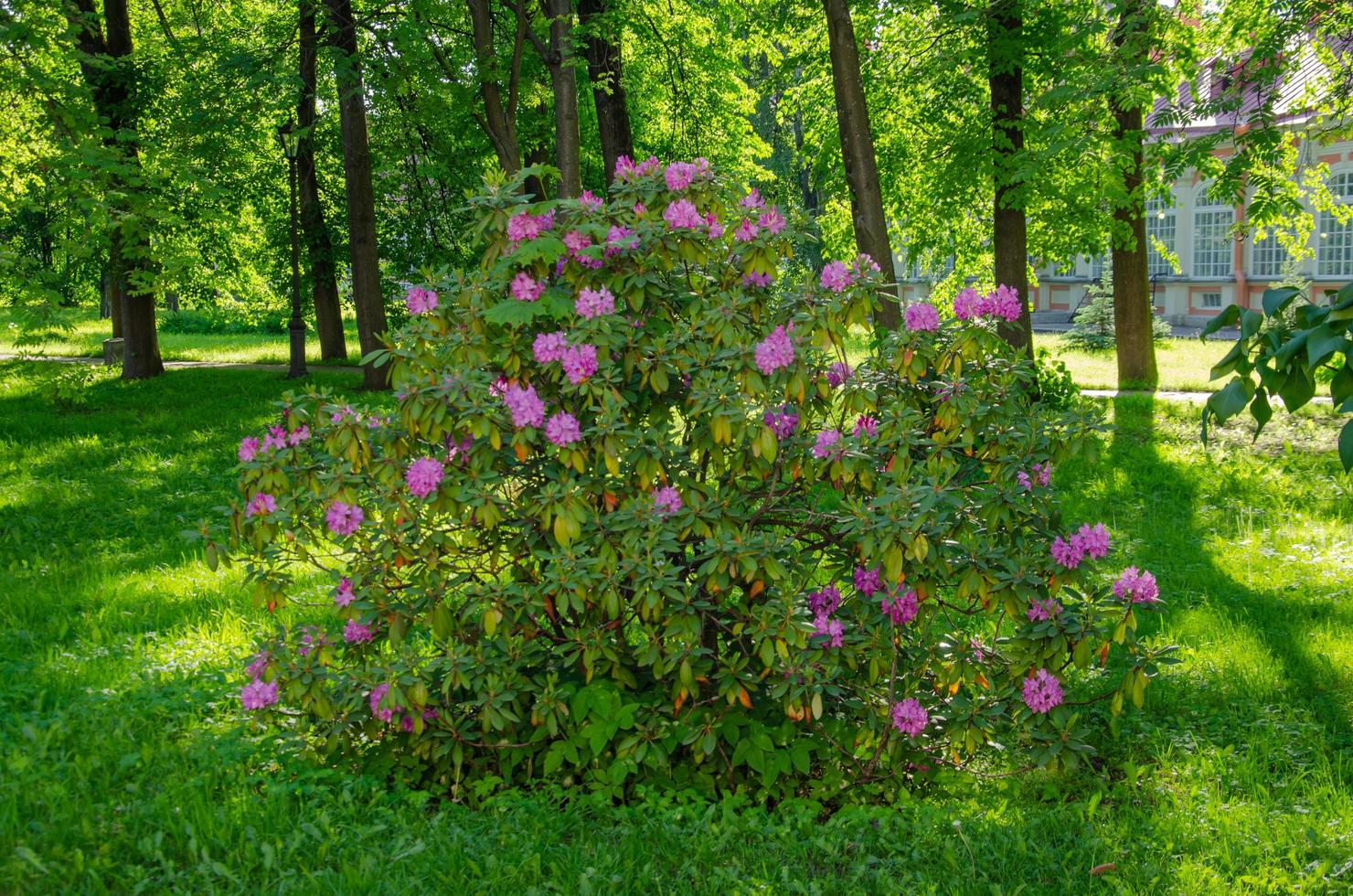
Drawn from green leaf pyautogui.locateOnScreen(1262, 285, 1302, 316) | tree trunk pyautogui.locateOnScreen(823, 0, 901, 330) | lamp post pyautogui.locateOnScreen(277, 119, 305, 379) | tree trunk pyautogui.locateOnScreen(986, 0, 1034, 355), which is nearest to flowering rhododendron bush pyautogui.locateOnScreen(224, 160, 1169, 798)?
green leaf pyautogui.locateOnScreen(1262, 285, 1302, 316)

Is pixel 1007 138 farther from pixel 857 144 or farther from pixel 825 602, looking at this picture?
pixel 825 602

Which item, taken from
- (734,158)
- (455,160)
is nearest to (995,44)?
(734,158)

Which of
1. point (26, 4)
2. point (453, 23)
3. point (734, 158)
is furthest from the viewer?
point (734, 158)

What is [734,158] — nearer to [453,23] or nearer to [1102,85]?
[453,23]

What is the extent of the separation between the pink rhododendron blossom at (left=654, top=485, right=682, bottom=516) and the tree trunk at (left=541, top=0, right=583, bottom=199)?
598cm

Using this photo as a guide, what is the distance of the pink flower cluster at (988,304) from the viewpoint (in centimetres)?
429

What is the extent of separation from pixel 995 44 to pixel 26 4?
10.1 meters

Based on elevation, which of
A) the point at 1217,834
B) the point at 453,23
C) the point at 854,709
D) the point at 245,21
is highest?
the point at 245,21

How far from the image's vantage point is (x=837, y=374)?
14.4 ft

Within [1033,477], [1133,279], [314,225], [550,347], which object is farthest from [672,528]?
[314,225]

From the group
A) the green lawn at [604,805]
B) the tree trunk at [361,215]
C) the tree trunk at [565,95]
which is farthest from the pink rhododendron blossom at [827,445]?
the tree trunk at [361,215]

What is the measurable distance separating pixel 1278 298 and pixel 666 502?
2.10 m

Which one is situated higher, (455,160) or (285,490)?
(455,160)

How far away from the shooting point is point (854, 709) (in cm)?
427
